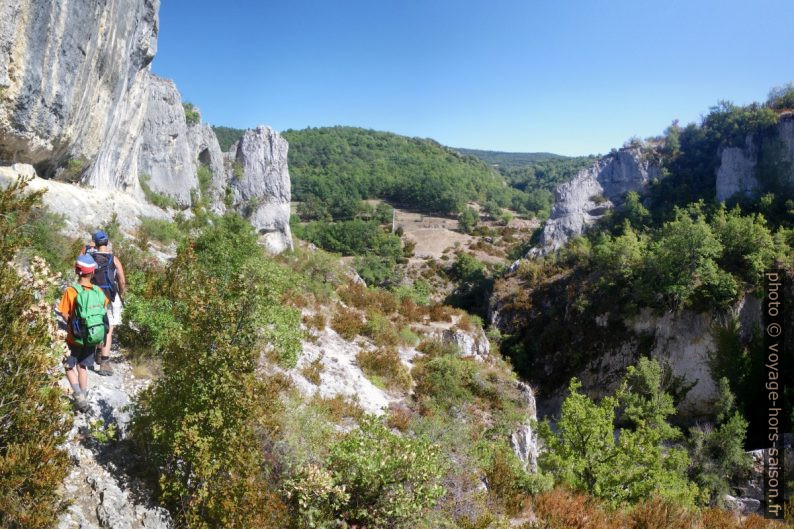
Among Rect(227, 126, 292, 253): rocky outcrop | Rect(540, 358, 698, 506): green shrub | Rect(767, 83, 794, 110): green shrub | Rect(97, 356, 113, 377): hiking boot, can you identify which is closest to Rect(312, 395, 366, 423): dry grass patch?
Rect(97, 356, 113, 377): hiking boot

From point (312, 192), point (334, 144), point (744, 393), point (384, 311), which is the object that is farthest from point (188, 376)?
point (334, 144)

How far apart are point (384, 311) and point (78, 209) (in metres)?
9.93

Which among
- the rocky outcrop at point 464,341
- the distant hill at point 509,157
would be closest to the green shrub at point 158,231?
the rocky outcrop at point 464,341

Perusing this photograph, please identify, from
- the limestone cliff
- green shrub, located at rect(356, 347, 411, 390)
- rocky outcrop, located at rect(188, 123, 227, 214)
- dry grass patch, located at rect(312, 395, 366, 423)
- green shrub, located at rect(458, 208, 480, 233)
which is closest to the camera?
dry grass patch, located at rect(312, 395, 366, 423)

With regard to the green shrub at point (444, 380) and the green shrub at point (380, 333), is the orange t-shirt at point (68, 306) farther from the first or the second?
the green shrub at point (380, 333)

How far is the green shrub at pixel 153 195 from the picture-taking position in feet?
54.2

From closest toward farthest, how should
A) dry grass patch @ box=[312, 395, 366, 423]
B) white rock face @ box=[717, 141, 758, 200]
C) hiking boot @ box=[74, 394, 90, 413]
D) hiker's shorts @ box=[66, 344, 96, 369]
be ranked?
1. hiking boot @ box=[74, 394, 90, 413]
2. hiker's shorts @ box=[66, 344, 96, 369]
3. dry grass patch @ box=[312, 395, 366, 423]
4. white rock face @ box=[717, 141, 758, 200]

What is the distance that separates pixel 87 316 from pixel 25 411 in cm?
169

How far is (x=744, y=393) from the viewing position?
18.8 meters

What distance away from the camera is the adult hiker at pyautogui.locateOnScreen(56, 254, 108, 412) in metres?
4.48

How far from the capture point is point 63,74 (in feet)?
30.7

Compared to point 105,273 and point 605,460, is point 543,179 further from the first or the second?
point 105,273

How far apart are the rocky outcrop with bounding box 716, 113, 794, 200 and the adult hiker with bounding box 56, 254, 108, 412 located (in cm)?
3788

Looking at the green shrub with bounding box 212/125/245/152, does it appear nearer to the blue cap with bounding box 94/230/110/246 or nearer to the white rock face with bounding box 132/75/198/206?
the white rock face with bounding box 132/75/198/206
